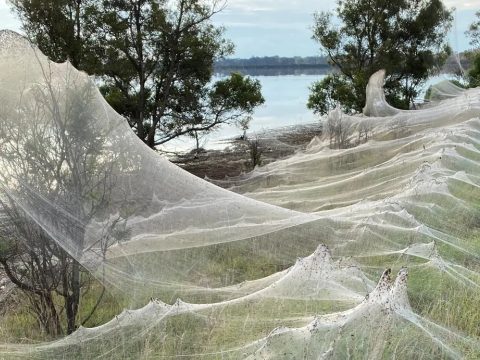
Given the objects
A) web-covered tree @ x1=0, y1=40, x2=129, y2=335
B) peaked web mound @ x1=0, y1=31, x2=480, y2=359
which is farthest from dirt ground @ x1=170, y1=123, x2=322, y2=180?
web-covered tree @ x1=0, y1=40, x2=129, y2=335

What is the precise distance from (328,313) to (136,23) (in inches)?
454

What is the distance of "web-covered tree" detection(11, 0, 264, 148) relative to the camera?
12.3 meters

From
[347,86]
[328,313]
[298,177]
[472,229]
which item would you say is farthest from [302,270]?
[347,86]

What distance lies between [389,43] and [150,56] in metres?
7.23

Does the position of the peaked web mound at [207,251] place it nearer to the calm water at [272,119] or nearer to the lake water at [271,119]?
the lake water at [271,119]

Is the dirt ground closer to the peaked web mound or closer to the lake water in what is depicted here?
the lake water

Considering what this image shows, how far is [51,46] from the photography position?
12.3 metres

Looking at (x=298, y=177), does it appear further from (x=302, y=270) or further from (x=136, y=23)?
(x=136, y=23)

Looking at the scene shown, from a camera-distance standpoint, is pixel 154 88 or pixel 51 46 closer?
pixel 51 46

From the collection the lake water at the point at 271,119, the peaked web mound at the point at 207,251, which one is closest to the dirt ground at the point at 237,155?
the lake water at the point at 271,119

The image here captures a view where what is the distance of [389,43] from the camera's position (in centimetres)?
1738

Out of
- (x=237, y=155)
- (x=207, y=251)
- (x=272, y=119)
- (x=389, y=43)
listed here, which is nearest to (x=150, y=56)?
(x=237, y=155)

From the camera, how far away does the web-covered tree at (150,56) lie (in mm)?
12289

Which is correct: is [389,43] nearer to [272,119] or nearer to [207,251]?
[272,119]
